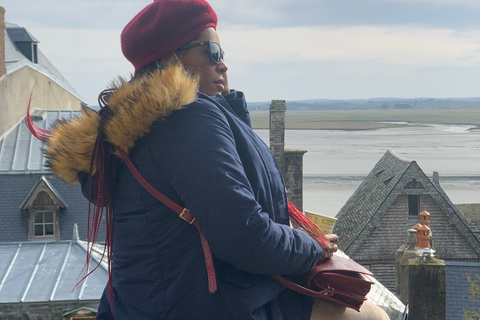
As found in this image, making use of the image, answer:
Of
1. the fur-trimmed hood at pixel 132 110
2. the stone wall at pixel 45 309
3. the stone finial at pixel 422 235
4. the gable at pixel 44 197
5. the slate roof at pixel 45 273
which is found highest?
the fur-trimmed hood at pixel 132 110

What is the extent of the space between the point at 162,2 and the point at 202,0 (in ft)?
0.61

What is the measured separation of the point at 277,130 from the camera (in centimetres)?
2397

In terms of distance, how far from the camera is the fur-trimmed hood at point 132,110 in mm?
2818

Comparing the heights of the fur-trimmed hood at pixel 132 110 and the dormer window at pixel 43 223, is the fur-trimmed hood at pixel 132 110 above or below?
above

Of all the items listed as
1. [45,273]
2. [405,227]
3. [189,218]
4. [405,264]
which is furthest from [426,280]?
[405,227]

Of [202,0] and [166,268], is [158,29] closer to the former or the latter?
[202,0]

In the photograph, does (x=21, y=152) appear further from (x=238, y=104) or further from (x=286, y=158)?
(x=238, y=104)

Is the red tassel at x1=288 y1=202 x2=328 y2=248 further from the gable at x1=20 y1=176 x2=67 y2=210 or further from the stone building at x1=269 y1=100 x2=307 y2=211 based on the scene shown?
the stone building at x1=269 y1=100 x2=307 y2=211

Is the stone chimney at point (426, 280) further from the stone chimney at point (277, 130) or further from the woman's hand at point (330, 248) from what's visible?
the stone chimney at point (277, 130)

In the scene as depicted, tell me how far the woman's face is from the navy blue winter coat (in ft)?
0.66

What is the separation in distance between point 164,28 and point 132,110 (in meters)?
0.47

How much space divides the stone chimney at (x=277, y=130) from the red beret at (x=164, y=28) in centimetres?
2041

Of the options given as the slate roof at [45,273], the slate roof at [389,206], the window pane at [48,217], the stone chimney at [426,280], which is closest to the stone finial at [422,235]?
the stone chimney at [426,280]

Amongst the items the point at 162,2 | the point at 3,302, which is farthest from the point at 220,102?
→ the point at 3,302
